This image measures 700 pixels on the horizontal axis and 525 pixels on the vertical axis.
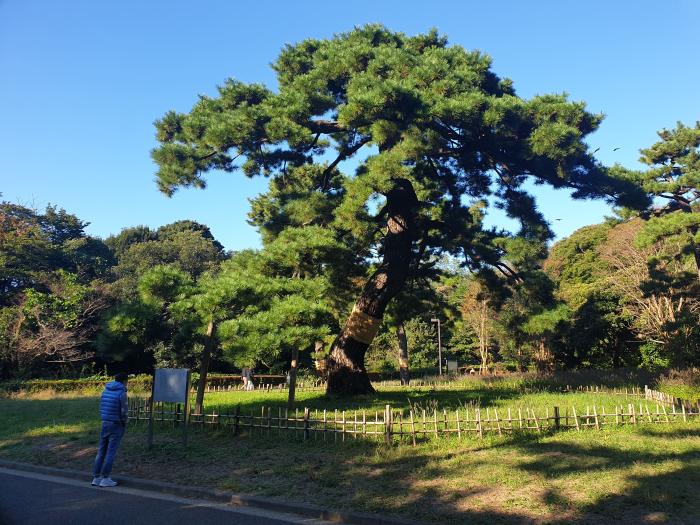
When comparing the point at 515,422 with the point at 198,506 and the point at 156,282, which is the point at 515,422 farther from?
the point at 156,282

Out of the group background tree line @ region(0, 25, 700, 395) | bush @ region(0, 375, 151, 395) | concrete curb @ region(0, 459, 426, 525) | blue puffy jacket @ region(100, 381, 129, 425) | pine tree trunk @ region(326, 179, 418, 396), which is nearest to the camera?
concrete curb @ region(0, 459, 426, 525)

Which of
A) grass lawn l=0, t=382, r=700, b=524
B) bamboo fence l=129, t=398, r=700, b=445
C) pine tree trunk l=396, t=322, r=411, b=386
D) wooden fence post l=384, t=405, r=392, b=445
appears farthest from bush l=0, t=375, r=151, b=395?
wooden fence post l=384, t=405, r=392, b=445

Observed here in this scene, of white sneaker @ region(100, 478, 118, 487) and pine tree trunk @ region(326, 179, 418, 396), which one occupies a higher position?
pine tree trunk @ region(326, 179, 418, 396)

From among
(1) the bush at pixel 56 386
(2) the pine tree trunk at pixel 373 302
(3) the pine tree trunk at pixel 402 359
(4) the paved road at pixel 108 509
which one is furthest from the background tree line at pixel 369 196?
(1) the bush at pixel 56 386

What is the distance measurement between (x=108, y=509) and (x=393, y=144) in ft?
30.6

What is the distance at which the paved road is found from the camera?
224 inches

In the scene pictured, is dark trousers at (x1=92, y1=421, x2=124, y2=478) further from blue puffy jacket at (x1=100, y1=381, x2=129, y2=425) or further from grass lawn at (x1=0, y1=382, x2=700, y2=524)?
grass lawn at (x1=0, y1=382, x2=700, y2=524)

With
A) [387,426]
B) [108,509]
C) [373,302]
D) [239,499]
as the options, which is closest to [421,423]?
[387,426]

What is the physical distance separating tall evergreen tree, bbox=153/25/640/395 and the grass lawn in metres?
5.66

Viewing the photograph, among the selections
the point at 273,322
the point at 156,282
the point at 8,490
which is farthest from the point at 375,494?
the point at 156,282

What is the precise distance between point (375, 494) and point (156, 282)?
280 inches

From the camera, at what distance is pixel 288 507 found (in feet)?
20.1

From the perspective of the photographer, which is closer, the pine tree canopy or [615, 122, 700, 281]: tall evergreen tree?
the pine tree canopy

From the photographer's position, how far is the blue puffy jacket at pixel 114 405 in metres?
7.60
